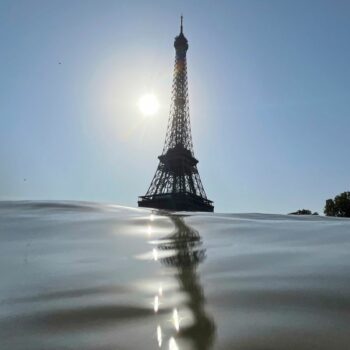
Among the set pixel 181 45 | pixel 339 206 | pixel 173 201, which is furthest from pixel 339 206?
pixel 181 45

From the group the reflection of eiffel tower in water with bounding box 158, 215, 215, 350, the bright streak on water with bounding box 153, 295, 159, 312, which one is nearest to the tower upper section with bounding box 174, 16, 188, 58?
the reflection of eiffel tower in water with bounding box 158, 215, 215, 350

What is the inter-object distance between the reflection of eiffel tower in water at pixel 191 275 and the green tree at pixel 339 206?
31.2m

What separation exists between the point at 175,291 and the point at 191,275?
1.11 feet

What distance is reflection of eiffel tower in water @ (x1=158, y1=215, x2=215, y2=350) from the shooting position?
126cm

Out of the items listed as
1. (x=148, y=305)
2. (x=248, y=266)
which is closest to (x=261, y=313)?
(x=148, y=305)

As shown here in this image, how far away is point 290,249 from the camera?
2.91 m

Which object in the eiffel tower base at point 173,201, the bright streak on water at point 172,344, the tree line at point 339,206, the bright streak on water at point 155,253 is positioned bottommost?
the bright streak on water at point 172,344

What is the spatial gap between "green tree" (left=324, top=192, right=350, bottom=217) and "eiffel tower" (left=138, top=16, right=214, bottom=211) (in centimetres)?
1673

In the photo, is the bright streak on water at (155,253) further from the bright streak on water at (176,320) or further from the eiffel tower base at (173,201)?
the eiffel tower base at (173,201)

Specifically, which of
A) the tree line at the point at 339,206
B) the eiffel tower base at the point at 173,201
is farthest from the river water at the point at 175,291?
the eiffel tower base at the point at 173,201

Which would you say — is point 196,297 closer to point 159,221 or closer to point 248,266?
point 248,266

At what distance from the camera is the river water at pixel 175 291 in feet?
4.12

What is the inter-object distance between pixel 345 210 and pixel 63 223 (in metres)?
31.6

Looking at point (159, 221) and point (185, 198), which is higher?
point (185, 198)
